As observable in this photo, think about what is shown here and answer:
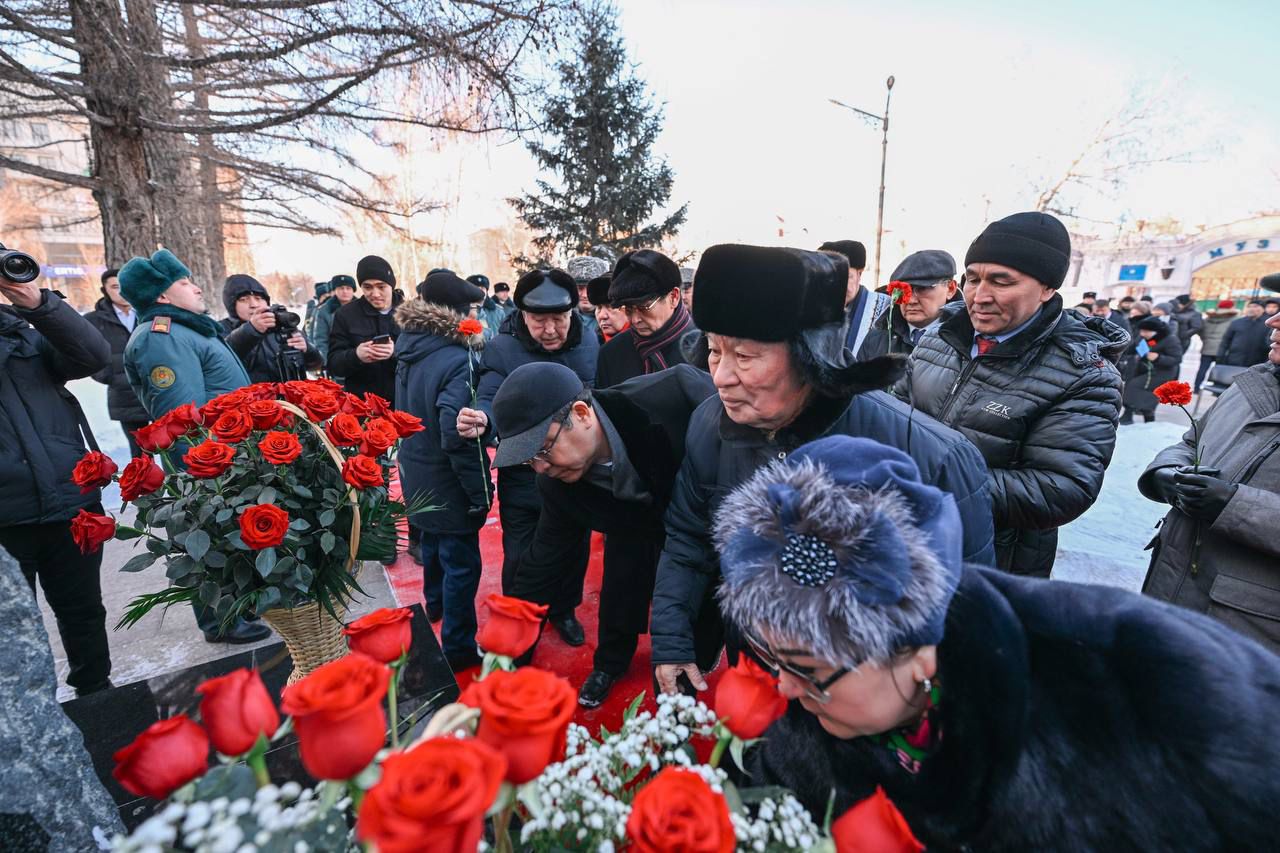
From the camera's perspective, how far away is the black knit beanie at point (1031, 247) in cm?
194

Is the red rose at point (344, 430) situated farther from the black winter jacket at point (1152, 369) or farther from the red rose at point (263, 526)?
the black winter jacket at point (1152, 369)

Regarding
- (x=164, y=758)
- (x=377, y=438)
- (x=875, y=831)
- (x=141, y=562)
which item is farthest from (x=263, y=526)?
(x=875, y=831)

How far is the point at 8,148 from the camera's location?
5.98 metres

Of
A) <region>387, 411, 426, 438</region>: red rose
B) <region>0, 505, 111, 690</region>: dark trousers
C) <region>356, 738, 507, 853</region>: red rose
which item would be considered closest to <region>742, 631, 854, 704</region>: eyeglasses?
<region>356, 738, 507, 853</region>: red rose

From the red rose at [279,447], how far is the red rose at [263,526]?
0.39ft

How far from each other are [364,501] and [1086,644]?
1673 millimetres

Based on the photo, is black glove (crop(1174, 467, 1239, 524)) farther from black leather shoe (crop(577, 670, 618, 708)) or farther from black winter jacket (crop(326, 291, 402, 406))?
black winter jacket (crop(326, 291, 402, 406))

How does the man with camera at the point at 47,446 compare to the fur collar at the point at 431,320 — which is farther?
the fur collar at the point at 431,320

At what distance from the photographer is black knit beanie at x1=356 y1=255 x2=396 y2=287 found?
177 inches

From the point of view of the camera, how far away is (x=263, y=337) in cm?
430

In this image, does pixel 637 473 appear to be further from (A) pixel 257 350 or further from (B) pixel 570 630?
(A) pixel 257 350

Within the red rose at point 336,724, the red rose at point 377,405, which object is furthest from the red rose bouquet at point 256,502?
the red rose at point 336,724

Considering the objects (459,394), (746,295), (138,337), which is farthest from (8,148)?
(746,295)

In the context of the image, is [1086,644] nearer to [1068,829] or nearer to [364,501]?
[1068,829]
